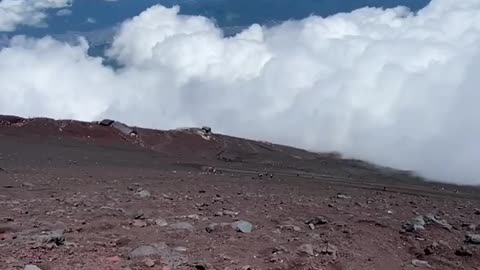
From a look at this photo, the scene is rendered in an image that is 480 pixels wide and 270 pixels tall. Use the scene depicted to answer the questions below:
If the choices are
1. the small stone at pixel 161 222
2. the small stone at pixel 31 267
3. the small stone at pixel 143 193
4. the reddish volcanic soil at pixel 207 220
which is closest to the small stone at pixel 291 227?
the reddish volcanic soil at pixel 207 220

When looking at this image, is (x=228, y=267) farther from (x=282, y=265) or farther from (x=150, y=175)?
(x=150, y=175)

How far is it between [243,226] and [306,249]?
131 cm

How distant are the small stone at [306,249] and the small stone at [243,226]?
1063 millimetres

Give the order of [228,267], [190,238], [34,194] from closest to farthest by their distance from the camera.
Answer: [228,267] < [190,238] < [34,194]

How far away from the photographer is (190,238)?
358 inches

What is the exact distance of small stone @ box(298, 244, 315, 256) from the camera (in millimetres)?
8820

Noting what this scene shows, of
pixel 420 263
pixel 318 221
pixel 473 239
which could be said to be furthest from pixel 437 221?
pixel 420 263

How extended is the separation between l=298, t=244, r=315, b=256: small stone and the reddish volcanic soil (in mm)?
18

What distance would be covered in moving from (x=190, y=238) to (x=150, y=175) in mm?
8088

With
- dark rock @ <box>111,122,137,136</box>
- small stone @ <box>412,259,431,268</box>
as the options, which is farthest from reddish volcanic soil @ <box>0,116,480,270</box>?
dark rock @ <box>111,122,137,136</box>

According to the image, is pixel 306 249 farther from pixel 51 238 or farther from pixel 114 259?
pixel 51 238

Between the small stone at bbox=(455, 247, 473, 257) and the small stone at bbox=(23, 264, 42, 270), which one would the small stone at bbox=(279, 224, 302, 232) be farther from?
the small stone at bbox=(23, 264, 42, 270)

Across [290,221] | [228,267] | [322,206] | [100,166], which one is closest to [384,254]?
[290,221]

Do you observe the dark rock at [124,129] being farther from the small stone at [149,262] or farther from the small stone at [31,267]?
the small stone at [31,267]
